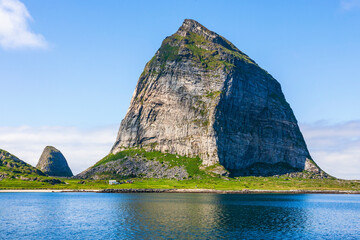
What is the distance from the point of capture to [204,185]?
19325 cm

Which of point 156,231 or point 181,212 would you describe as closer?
point 156,231

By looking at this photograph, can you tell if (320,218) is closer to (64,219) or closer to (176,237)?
(176,237)

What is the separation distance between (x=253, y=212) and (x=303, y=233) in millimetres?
29673

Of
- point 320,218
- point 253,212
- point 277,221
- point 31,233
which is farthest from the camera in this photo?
point 253,212

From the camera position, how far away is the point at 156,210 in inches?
3797

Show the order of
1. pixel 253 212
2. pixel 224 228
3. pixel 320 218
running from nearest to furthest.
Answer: pixel 224 228 → pixel 320 218 → pixel 253 212

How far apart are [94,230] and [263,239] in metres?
33.7

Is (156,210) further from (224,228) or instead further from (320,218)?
(320,218)

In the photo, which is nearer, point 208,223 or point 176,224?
point 176,224

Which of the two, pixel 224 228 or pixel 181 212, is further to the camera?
pixel 181 212

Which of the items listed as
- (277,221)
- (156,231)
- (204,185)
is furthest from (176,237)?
(204,185)

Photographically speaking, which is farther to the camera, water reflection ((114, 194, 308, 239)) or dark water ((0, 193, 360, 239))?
water reflection ((114, 194, 308, 239))

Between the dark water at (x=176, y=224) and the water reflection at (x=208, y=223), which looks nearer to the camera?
the dark water at (x=176, y=224)

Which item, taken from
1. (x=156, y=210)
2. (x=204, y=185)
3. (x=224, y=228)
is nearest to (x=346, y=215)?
(x=224, y=228)
